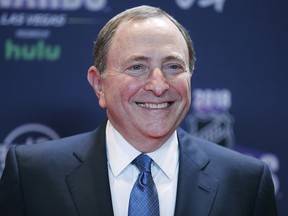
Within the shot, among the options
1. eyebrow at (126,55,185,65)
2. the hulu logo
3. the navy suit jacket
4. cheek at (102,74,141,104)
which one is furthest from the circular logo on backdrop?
eyebrow at (126,55,185,65)

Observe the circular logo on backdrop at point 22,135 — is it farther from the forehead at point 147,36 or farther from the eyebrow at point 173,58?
the eyebrow at point 173,58

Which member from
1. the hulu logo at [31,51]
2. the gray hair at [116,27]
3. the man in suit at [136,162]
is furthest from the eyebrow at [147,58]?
the hulu logo at [31,51]

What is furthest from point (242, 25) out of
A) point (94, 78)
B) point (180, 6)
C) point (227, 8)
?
point (94, 78)

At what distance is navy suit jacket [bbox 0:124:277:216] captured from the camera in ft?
5.79

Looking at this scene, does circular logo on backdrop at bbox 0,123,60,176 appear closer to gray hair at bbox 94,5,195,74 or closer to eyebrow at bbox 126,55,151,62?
gray hair at bbox 94,5,195,74

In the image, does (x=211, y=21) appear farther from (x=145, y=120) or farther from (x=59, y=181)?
(x=59, y=181)

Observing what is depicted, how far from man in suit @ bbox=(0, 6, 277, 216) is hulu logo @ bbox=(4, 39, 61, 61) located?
62 cm

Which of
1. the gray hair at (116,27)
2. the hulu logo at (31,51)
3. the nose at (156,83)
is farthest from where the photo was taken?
the hulu logo at (31,51)

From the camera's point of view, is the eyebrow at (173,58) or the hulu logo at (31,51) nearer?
the eyebrow at (173,58)

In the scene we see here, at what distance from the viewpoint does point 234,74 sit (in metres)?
2.54

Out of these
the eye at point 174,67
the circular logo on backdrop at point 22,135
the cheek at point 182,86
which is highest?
the eye at point 174,67

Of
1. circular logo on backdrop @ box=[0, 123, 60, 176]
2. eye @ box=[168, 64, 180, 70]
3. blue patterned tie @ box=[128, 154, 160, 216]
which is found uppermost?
eye @ box=[168, 64, 180, 70]

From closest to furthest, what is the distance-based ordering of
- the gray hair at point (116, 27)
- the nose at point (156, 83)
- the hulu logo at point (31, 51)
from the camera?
1. the nose at point (156, 83)
2. the gray hair at point (116, 27)
3. the hulu logo at point (31, 51)

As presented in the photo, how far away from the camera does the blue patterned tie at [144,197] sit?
1751 mm
